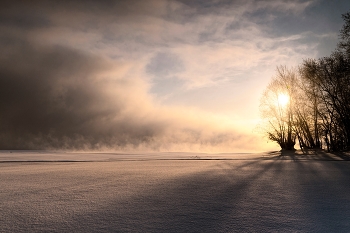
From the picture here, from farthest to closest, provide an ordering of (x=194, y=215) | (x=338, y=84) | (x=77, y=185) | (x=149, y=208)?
(x=338, y=84) < (x=77, y=185) < (x=149, y=208) < (x=194, y=215)

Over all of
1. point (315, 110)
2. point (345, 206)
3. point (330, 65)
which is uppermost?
point (330, 65)

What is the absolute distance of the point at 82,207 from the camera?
5.08m

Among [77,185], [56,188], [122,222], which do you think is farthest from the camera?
[77,185]

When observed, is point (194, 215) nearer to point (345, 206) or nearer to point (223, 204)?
point (223, 204)

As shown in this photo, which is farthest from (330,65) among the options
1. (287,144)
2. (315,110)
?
(287,144)

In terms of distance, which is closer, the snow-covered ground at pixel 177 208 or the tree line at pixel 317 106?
the snow-covered ground at pixel 177 208

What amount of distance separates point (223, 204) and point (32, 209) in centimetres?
340

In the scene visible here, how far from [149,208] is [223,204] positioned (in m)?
1.37

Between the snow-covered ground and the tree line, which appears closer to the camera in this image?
the snow-covered ground

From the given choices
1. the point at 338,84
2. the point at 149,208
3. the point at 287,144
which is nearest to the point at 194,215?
the point at 149,208

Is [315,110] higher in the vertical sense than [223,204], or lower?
higher

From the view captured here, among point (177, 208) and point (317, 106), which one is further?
point (317, 106)

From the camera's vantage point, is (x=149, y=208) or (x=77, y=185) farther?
(x=77, y=185)

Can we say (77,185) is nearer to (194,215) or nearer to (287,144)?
(194,215)
